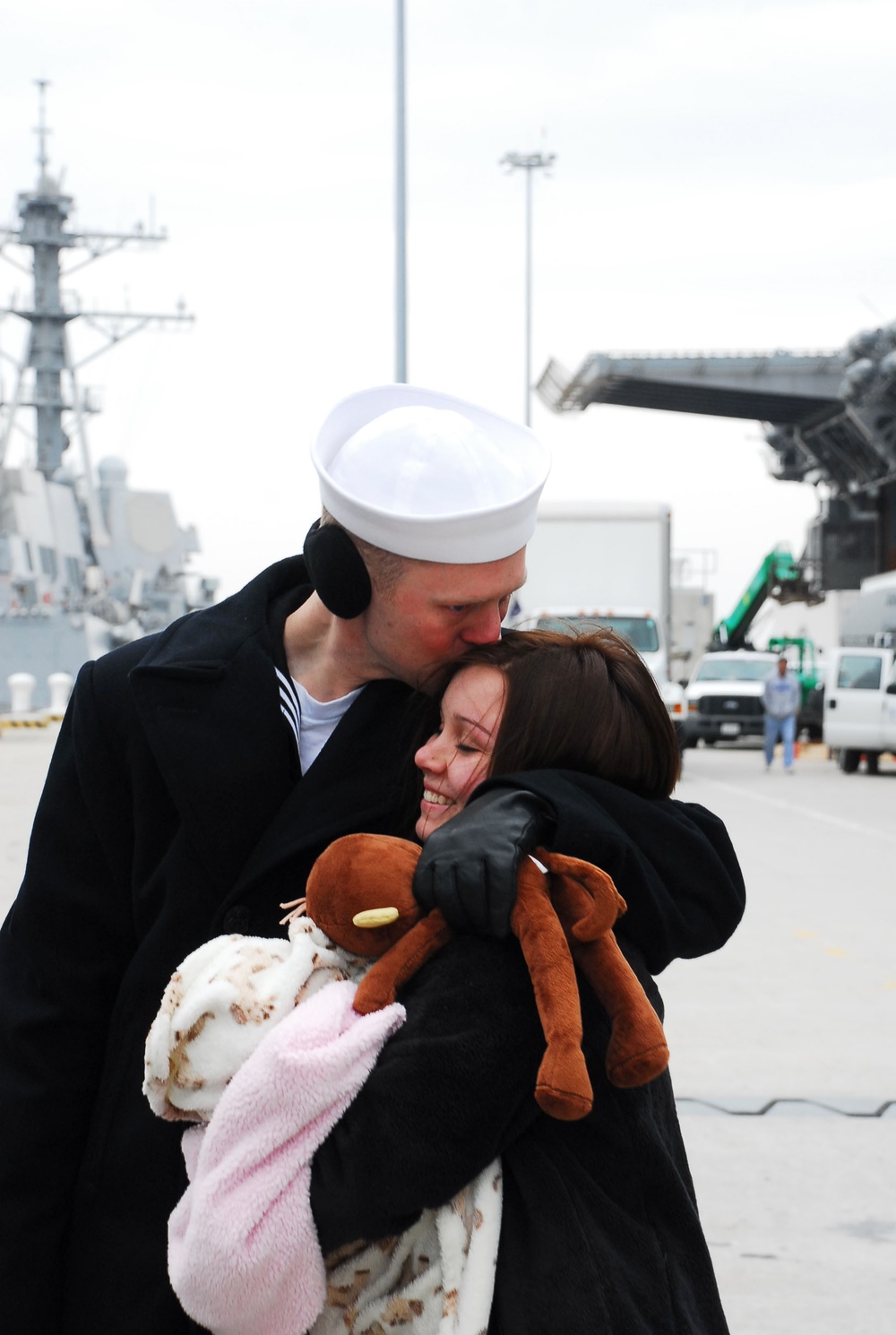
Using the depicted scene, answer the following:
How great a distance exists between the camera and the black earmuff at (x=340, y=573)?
211 cm

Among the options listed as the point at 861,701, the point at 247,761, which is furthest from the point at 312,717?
the point at 861,701

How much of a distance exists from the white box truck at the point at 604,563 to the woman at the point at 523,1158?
19.6 meters

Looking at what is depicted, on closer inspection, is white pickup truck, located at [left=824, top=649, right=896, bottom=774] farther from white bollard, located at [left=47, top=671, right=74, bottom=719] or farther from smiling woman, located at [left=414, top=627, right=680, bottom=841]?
smiling woman, located at [left=414, top=627, right=680, bottom=841]

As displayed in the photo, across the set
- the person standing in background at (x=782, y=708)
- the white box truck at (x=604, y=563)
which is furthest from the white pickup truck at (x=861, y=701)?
the white box truck at (x=604, y=563)

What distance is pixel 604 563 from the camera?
21.8 m

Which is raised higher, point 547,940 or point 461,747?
point 461,747

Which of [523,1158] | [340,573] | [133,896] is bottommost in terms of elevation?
[523,1158]

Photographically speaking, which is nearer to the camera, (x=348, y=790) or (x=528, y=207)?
(x=348, y=790)

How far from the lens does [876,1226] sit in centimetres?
441

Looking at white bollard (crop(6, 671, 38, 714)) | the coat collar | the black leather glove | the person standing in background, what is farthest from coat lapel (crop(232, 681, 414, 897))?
white bollard (crop(6, 671, 38, 714))

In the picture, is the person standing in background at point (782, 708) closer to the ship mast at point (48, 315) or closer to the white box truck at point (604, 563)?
the white box truck at point (604, 563)

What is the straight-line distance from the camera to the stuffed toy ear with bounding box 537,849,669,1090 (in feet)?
5.52

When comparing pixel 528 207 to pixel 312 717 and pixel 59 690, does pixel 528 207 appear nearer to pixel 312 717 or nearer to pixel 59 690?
pixel 59 690

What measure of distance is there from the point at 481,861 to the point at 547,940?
108 millimetres
